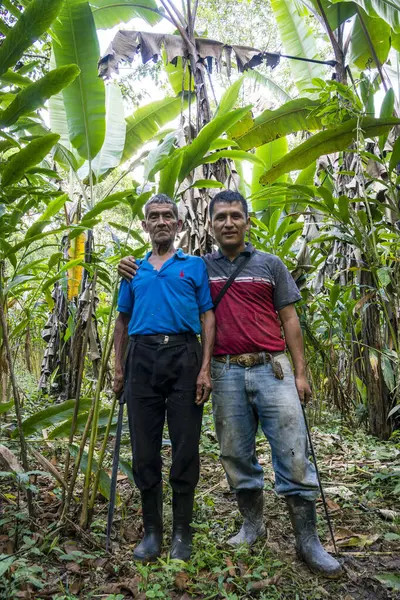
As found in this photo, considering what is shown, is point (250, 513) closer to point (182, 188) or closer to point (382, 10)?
point (182, 188)

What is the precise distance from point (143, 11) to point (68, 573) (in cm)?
573

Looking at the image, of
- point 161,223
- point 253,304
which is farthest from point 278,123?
point 253,304

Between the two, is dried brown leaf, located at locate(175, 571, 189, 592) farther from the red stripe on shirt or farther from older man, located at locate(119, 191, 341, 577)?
the red stripe on shirt

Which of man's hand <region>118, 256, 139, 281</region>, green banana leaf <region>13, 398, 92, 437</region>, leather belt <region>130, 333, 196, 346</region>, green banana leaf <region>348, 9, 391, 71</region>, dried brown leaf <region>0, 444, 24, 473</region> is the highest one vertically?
green banana leaf <region>348, 9, 391, 71</region>

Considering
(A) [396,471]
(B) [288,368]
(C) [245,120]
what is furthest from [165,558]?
(C) [245,120]

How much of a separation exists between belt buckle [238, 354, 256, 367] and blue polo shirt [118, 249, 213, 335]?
27 cm

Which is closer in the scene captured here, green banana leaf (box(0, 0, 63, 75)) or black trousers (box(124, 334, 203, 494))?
green banana leaf (box(0, 0, 63, 75))

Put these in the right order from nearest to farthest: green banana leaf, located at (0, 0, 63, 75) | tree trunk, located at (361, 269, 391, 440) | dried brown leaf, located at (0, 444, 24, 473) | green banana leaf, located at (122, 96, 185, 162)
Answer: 1. green banana leaf, located at (0, 0, 63, 75)
2. dried brown leaf, located at (0, 444, 24, 473)
3. tree trunk, located at (361, 269, 391, 440)
4. green banana leaf, located at (122, 96, 185, 162)

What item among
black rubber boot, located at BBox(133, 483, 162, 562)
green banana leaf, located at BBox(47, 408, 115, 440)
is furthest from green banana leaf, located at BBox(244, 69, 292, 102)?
black rubber boot, located at BBox(133, 483, 162, 562)

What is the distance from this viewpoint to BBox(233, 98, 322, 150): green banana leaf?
4777 mm

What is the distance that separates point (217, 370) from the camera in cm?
264

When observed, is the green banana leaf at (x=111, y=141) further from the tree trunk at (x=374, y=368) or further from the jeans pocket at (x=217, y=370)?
the tree trunk at (x=374, y=368)

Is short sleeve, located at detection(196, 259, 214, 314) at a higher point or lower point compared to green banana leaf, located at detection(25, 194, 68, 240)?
lower

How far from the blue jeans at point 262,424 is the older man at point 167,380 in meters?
0.14
